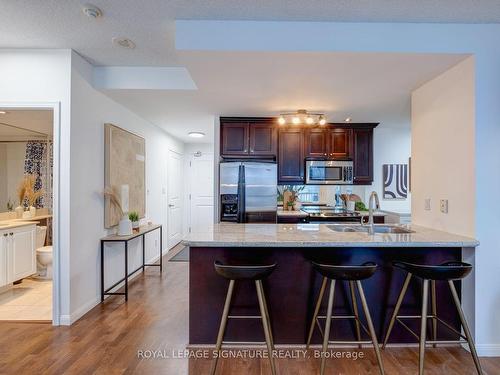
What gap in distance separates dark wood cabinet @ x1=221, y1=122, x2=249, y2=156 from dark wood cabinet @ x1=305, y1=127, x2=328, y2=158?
985 millimetres

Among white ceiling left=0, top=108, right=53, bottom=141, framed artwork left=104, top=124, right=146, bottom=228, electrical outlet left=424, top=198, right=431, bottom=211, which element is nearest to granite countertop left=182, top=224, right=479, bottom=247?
electrical outlet left=424, top=198, right=431, bottom=211

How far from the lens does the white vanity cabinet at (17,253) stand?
3471 mm

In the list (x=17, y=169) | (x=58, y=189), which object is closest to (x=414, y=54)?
(x=58, y=189)

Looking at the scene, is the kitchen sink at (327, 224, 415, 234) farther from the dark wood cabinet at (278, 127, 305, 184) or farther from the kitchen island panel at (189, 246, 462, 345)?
the dark wood cabinet at (278, 127, 305, 184)

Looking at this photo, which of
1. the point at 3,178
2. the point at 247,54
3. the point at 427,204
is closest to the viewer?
the point at 247,54

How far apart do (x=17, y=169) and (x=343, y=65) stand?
5.10 m

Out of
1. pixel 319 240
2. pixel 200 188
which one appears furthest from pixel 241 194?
pixel 200 188

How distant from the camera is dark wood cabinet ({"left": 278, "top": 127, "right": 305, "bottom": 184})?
456 cm

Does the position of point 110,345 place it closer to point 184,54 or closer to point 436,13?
point 184,54

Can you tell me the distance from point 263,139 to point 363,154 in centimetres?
165

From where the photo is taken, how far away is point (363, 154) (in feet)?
15.5

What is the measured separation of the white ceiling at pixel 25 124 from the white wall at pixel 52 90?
1.05 meters

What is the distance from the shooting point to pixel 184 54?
2227 mm

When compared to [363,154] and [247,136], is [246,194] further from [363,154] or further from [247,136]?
[363,154]
